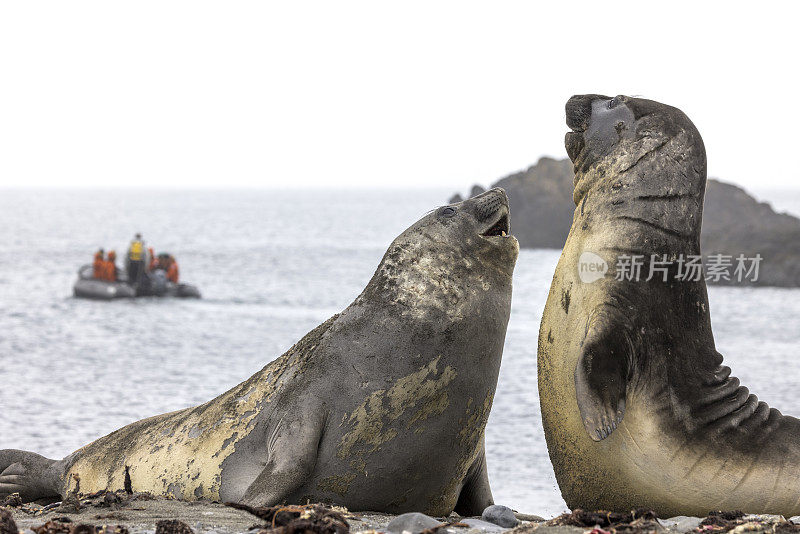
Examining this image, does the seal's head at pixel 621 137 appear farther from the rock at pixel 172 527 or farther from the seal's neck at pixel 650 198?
the rock at pixel 172 527

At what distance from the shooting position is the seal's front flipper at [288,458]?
4.49 meters

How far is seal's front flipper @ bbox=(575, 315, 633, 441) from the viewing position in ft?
14.9

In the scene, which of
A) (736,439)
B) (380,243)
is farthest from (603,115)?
(380,243)

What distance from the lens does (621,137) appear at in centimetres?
530

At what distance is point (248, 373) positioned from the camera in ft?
52.9

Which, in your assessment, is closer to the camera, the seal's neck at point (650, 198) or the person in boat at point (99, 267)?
the seal's neck at point (650, 198)

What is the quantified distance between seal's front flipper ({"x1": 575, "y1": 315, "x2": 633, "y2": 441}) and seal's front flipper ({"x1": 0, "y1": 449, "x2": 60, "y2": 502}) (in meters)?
3.30

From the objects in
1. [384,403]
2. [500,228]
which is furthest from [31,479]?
[500,228]

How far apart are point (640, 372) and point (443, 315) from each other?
102 centimetres

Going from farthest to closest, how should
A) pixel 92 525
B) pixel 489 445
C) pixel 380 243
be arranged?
pixel 380 243 < pixel 489 445 < pixel 92 525

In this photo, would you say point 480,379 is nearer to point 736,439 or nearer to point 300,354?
point 300,354

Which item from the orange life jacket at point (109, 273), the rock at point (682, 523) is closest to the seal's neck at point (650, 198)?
the rock at point (682, 523)

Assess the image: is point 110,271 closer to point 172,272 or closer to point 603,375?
point 172,272

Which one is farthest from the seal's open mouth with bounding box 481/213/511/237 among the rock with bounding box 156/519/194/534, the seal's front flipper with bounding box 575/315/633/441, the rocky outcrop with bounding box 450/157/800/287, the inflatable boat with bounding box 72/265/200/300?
the rocky outcrop with bounding box 450/157/800/287
